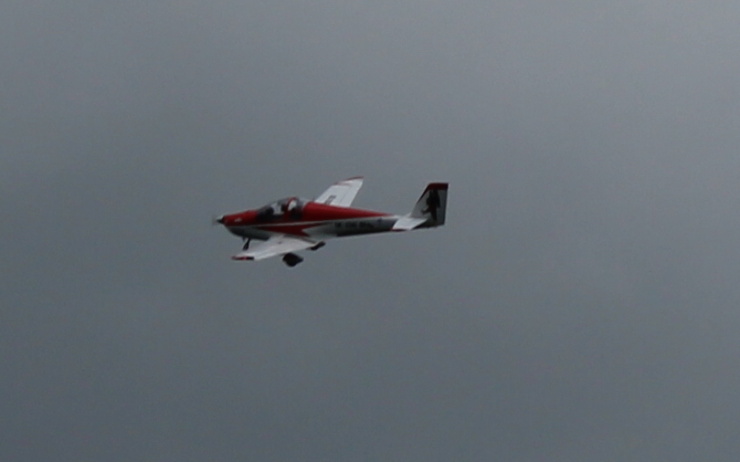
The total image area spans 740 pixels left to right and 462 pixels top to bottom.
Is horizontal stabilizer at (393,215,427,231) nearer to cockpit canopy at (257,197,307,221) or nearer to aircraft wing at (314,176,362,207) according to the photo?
cockpit canopy at (257,197,307,221)

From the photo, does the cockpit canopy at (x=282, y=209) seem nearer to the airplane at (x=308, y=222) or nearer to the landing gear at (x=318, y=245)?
the airplane at (x=308, y=222)

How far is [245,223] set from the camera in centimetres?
7712

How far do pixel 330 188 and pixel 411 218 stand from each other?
14.8m

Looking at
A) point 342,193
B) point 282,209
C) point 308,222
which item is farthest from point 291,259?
point 342,193

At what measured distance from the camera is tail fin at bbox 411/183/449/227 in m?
72.1

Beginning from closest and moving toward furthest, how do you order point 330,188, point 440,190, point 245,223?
point 440,190 → point 245,223 → point 330,188

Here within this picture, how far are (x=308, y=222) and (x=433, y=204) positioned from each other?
25.5ft

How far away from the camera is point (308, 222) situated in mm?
75312

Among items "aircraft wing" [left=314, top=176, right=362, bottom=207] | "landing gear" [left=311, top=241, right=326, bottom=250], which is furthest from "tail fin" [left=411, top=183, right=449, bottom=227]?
"aircraft wing" [left=314, top=176, right=362, bottom=207]

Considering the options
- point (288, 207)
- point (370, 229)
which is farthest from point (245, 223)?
point (370, 229)

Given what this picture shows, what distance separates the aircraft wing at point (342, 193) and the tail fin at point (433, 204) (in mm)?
11969

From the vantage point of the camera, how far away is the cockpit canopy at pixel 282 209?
248 ft

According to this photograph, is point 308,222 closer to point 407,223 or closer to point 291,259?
point 291,259

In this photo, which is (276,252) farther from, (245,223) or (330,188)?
(330,188)
